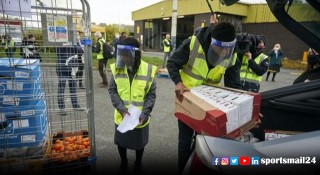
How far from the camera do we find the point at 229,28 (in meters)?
2.23

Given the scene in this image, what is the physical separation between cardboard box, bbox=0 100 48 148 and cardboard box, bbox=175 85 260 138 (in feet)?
4.50

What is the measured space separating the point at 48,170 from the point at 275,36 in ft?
73.6

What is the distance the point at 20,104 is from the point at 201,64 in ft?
5.74

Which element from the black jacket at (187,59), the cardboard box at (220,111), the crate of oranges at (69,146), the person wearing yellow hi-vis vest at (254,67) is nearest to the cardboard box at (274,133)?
the cardboard box at (220,111)

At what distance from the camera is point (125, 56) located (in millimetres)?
2670

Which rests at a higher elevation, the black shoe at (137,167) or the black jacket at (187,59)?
the black jacket at (187,59)

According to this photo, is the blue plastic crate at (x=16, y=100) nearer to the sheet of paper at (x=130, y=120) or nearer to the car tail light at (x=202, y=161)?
the sheet of paper at (x=130, y=120)

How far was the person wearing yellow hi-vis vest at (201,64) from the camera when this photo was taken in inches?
92.0

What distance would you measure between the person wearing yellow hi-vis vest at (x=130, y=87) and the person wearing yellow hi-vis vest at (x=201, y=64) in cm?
34

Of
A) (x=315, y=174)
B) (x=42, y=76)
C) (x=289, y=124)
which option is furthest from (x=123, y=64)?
(x=315, y=174)

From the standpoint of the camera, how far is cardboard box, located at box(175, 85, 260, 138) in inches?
66.7

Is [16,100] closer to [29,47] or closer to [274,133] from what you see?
[29,47]

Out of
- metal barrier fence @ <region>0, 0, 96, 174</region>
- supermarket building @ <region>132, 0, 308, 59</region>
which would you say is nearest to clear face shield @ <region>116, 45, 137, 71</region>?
metal barrier fence @ <region>0, 0, 96, 174</region>

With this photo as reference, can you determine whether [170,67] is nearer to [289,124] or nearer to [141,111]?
[141,111]
